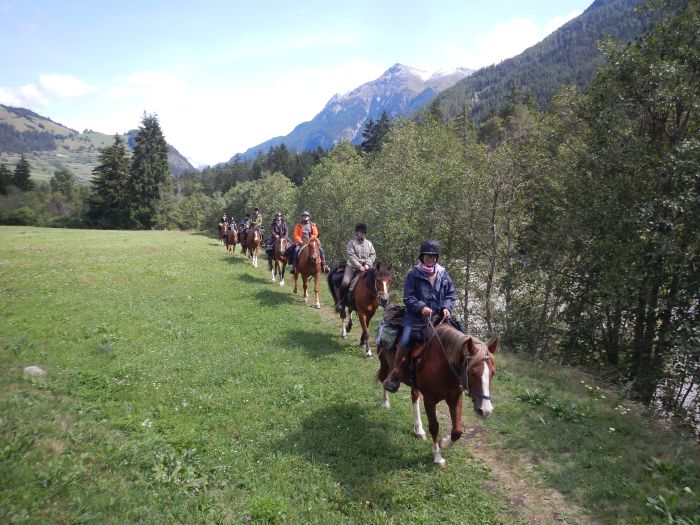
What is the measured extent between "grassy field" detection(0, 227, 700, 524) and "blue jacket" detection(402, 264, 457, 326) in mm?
2886

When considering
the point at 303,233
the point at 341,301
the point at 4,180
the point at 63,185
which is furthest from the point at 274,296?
the point at 63,185

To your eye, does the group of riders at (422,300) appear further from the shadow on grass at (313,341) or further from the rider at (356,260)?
the rider at (356,260)

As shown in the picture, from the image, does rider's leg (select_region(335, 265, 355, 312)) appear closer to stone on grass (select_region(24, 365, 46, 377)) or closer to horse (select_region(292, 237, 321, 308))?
horse (select_region(292, 237, 321, 308))

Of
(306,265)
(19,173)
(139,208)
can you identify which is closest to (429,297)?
(306,265)

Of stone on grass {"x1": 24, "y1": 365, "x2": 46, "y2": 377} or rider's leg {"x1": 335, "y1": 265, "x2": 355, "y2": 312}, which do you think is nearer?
stone on grass {"x1": 24, "y1": 365, "x2": 46, "y2": 377}

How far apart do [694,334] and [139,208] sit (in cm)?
9377

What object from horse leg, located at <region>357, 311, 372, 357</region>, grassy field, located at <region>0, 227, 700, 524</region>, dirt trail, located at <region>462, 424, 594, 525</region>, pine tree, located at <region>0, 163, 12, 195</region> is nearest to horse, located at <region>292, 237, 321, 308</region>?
grassy field, located at <region>0, 227, 700, 524</region>

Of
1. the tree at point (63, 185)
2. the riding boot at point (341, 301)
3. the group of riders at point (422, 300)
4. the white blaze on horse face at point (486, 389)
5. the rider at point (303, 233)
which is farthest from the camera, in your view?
the tree at point (63, 185)

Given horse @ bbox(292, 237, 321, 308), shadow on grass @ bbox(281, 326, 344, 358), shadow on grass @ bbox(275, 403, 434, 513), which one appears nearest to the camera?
shadow on grass @ bbox(275, 403, 434, 513)

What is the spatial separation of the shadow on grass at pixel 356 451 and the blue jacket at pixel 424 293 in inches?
110

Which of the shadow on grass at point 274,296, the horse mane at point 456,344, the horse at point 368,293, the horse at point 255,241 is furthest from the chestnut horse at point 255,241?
the horse mane at point 456,344

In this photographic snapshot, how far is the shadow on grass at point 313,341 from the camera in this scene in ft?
47.4

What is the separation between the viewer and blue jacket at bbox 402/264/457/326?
902 centimetres

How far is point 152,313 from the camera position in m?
17.5
